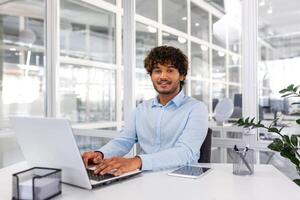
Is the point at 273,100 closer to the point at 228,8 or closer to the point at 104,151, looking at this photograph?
the point at 228,8

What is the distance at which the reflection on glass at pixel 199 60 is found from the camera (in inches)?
109

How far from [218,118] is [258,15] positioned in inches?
34.4

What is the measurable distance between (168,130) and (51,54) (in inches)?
82.3

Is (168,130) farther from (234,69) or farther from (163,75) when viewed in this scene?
(234,69)

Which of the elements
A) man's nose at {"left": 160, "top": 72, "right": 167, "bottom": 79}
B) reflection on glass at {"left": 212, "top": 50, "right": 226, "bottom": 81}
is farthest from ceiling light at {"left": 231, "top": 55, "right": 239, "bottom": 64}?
man's nose at {"left": 160, "top": 72, "right": 167, "bottom": 79}

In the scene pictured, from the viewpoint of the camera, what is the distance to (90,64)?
3.31 m

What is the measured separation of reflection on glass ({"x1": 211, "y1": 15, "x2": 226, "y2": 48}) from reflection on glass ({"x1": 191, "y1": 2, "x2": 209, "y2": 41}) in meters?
0.07

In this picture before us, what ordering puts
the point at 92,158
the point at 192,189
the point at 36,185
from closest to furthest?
1. the point at 36,185
2. the point at 192,189
3. the point at 92,158

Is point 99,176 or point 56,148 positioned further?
point 99,176

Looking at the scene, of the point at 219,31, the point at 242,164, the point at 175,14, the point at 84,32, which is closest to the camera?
the point at 242,164

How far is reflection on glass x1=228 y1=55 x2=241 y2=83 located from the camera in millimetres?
2393

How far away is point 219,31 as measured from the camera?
2.62 meters

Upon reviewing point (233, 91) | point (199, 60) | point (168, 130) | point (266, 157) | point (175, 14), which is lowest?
point (266, 157)

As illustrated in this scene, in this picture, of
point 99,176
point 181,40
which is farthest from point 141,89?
point 99,176
